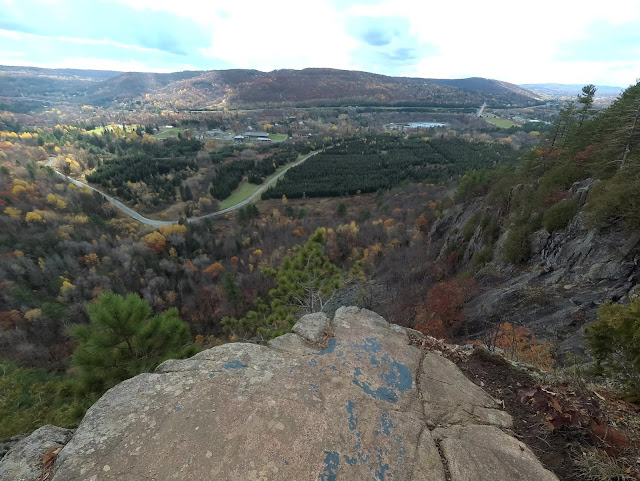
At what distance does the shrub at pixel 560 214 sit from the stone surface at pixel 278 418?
62.4 ft

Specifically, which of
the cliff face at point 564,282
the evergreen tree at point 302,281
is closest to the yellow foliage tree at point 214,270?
the cliff face at point 564,282

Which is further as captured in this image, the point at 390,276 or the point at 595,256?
the point at 390,276

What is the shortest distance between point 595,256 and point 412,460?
700 inches

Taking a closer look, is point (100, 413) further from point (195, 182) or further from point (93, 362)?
point (195, 182)

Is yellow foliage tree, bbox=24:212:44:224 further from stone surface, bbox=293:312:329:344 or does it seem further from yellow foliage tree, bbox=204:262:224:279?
stone surface, bbox=293:312:329:344

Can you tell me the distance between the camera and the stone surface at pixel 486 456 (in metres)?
4.30

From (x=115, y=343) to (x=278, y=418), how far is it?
5362 millimetres

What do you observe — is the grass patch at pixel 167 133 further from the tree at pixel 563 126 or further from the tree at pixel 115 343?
the tree at pixel 115 343

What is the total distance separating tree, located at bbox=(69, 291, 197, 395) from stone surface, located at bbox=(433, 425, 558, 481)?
690 centimetres

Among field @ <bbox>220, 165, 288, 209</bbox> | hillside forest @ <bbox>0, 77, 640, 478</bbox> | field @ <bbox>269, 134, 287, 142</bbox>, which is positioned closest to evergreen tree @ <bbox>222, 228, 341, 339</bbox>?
hillside forest @ <bbox>0, 77, 640, 478</bbox>

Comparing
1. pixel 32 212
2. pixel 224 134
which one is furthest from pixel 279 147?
pixel 32 212

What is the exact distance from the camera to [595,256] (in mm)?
15977

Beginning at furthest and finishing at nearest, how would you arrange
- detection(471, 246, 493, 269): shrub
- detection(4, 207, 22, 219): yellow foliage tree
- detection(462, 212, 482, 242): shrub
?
detection(4, 207, 22, 219): yellow foliage tree → detection(462, 212, 482, 242): shrub → detection(471, 246, 493, 269): shrub

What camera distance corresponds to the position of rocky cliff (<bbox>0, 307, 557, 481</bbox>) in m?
4.29
